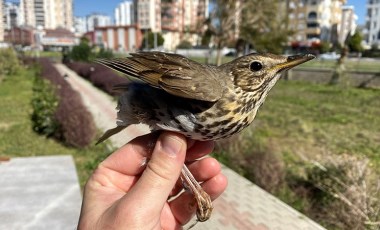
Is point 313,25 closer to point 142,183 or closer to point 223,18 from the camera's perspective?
point 223,18

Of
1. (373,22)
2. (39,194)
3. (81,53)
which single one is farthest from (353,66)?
(373,22)

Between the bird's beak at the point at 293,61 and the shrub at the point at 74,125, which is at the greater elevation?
the bird's beak at the point at 293,61

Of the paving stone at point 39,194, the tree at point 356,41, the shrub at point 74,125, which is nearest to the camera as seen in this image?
the paving stone at point 39,194

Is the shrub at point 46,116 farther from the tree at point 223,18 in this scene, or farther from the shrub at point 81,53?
the shrub at point 81,53

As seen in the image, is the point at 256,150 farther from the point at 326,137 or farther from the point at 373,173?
the point at 326,137

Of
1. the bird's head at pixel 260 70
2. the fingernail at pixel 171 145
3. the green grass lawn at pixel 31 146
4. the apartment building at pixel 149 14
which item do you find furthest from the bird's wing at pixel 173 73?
the apartment building at pixel 149 14

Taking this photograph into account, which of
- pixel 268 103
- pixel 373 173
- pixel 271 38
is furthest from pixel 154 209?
pixel 271 38
